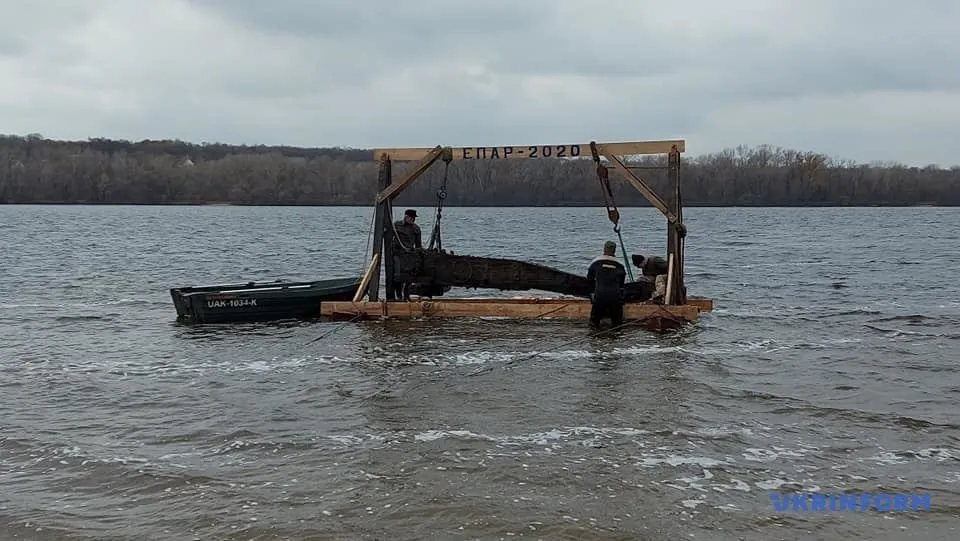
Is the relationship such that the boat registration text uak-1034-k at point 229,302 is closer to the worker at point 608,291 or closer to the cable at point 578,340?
the cable at point 578,340

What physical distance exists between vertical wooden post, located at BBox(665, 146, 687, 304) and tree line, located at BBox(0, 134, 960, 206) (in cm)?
9397

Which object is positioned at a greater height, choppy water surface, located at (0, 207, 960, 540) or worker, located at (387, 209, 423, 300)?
worker, located at (387, 209, 423, 300)

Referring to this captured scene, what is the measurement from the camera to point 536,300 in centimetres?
1538

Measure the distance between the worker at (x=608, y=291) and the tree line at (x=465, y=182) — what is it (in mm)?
94705

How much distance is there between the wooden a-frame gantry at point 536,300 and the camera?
1421 centimetres

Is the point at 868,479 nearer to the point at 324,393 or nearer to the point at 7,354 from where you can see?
the point at 324,393

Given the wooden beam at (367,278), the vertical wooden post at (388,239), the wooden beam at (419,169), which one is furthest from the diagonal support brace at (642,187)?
the wooden beam at (367,278)

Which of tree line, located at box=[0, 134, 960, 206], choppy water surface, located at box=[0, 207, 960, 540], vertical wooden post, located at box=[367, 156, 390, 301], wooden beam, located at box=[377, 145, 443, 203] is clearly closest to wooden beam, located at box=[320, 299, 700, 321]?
choppy water surface, located at box=[0, 207, 960, 540]

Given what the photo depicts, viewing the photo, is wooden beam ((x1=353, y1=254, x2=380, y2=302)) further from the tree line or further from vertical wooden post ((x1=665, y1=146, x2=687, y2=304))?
the tree line

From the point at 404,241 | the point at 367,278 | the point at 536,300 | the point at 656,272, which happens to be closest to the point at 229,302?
the point at 367,278

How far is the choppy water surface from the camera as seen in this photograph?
243 inches

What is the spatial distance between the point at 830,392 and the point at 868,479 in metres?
3.19

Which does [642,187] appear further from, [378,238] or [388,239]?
[378,238]

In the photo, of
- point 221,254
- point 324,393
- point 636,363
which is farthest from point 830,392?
point 221,254
